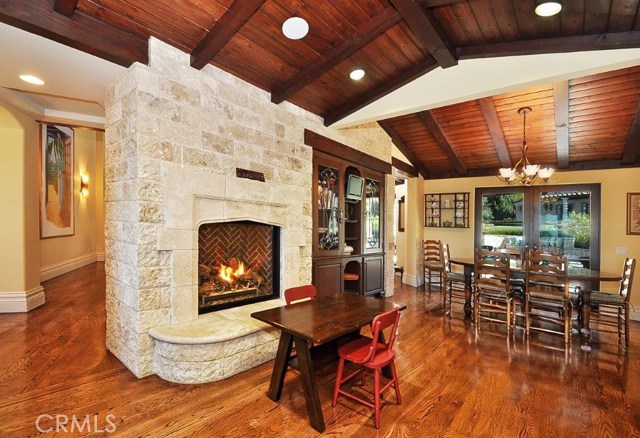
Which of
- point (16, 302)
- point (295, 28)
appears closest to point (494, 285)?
point (295, 28)

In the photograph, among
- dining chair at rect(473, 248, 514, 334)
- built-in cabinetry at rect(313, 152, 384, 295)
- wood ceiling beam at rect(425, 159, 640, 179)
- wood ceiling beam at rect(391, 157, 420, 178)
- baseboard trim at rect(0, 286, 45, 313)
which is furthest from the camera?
→ wood ceiling beam at rect(391, 157, 420, 178)

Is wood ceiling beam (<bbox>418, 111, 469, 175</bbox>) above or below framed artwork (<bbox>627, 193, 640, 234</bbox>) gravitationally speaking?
above

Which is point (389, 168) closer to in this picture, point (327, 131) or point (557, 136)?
point (327, 131)

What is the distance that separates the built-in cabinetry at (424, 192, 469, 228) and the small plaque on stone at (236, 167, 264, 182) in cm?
490

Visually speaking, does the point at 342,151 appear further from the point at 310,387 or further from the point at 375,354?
the point at 310,387

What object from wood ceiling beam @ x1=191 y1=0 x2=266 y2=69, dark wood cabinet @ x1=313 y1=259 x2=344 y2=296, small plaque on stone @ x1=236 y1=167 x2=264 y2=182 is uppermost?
wood ceiling beam @ x1=191 y1=0 x2=266 y2=69

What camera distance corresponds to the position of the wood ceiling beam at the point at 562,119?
383 cm

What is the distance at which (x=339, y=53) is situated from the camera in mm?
3031

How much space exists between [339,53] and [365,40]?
29 cm

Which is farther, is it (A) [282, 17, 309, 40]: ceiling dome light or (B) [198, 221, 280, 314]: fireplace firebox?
(B) [198, 221, 280, 314]: fireplace firebox

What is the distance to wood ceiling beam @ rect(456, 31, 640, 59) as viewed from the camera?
8.53 ft

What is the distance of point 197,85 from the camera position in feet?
9.43

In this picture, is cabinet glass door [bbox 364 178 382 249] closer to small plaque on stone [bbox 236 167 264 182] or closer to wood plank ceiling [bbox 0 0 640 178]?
wood plank ceiling [bbox 0 0 640 178]

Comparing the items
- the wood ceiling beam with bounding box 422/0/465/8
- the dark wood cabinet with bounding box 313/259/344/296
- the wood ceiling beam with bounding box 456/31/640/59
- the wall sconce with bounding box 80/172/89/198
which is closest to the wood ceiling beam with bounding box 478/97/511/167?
the wood ceiling beam with bounding box 456/31/640/59
